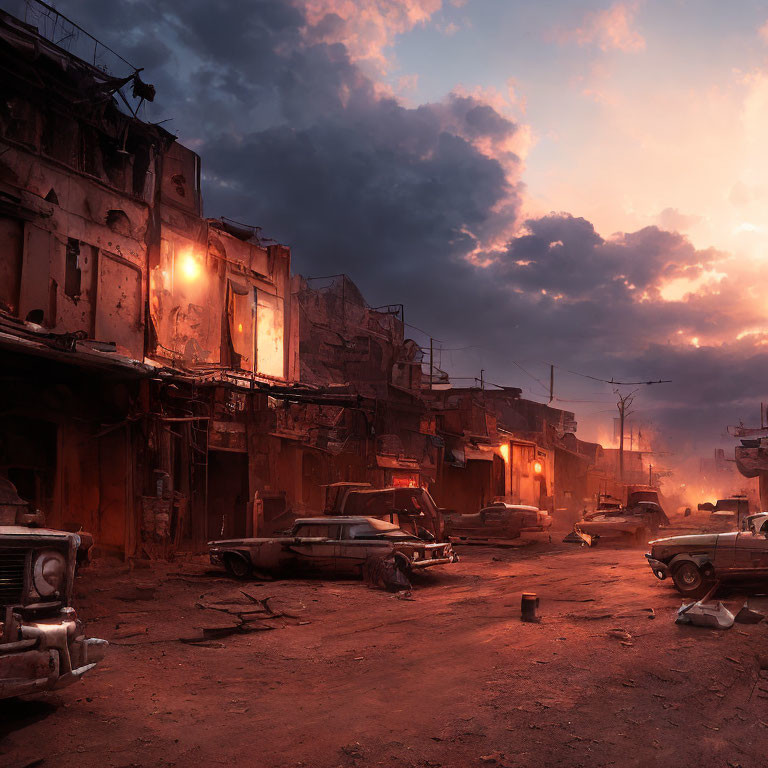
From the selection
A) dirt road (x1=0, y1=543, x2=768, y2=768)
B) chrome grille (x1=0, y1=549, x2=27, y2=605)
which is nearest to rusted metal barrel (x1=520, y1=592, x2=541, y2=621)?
dirt road (x1=0, y1=543, x2=768, y2=768)

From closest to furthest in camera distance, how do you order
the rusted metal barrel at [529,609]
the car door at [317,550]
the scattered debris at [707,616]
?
1. the scattered debris at [707,616]
2. the rusted metal barrel at [529,609]
3. the car door at [317,550]

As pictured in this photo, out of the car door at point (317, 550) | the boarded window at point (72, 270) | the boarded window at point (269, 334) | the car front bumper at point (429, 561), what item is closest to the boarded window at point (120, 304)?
the boarded window at point (72, 270)

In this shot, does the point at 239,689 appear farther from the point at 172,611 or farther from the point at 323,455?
the point at 323,455

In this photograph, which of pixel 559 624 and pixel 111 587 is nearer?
pixel 559 624

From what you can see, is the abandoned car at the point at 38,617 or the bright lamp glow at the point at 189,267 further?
the bright lamp glow at the point at 189,267

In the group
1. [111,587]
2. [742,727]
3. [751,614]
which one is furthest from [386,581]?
[742,727]

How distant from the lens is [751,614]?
32.8 ft

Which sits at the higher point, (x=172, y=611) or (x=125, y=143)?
(x=125, y=143)

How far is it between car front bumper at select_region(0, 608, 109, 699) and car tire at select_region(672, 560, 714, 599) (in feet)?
33.0

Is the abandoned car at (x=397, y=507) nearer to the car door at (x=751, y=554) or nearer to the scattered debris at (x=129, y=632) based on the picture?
the car door at (x=751, y=554)

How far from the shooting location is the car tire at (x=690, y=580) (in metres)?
12.1

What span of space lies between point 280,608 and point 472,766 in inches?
261

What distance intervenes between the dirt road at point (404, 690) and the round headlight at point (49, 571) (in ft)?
3.41

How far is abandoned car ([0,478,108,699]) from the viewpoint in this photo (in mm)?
4867
